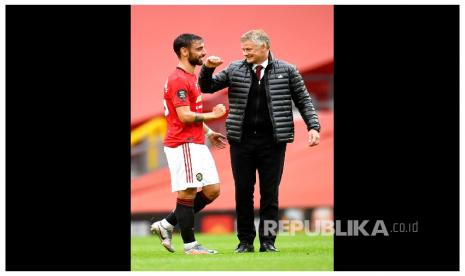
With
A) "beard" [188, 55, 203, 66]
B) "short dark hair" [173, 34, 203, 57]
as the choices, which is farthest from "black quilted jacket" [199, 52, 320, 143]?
"short dark hair" [173, 34, 203, 57]

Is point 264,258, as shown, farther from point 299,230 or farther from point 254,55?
point 299,230

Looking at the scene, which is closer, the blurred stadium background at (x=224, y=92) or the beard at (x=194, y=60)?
the beard at (x=194, y=60)

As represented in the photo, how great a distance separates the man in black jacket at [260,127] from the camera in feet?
21.9

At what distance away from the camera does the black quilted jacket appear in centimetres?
666

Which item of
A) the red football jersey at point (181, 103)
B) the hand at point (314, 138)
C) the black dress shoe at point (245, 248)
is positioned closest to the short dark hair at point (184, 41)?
the red football jersey at point (181, 103)

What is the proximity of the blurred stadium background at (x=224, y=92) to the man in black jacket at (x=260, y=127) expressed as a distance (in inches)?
135

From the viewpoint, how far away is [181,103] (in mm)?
6414

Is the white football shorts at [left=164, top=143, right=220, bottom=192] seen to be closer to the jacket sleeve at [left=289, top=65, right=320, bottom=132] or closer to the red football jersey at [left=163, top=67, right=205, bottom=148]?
the red football jersey at [left=163, top=67, right=205, bottom=148]

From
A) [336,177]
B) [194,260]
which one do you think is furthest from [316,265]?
[336,177]

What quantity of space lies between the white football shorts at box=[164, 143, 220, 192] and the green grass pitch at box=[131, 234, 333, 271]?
52 cm

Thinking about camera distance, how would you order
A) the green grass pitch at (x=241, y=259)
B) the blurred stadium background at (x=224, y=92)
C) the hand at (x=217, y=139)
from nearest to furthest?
1. the green grass pitch at (x=241, y=259)
2. the hand at (x=217, y=139)
3. the blurred stadium background at (x=224, y=92)

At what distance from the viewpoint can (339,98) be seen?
7336 millimetres

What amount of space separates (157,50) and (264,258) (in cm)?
476

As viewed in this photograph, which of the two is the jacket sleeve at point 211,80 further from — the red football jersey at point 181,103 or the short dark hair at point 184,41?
the short dark hair at point 184,41
